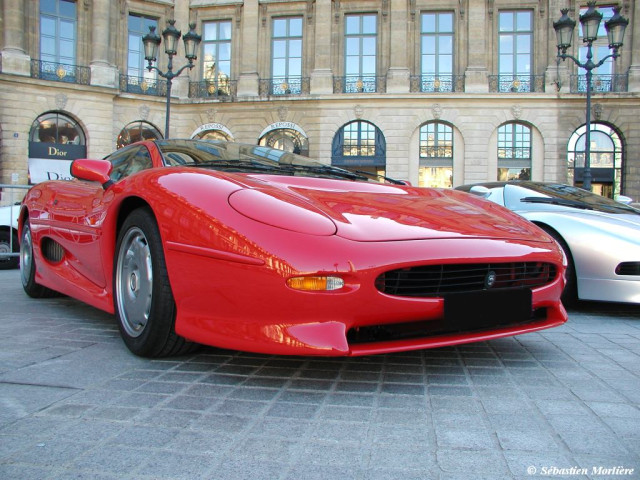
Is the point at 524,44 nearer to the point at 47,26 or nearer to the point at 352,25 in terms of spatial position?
the point at 352,25

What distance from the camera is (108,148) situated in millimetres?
23281

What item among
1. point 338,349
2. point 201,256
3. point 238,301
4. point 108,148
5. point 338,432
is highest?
point 108,148

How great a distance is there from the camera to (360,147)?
23656 mm

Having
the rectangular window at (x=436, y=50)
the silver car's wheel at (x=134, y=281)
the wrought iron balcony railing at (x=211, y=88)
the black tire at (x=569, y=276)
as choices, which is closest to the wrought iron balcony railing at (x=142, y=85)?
the wrought iron balcony railing at (x=211, y=88)

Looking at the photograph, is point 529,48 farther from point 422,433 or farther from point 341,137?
point 422,433

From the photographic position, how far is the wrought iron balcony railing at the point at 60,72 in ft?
72.8

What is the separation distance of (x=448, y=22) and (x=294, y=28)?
22.3ft

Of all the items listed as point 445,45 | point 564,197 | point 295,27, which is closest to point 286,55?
point 295,27

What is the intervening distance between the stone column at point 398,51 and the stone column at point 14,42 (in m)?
14.7

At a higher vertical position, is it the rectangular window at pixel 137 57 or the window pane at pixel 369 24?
the window pane at pixel 369 24

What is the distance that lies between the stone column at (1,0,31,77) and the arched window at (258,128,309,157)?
9.75 m

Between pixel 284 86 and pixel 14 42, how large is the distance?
35.3ft

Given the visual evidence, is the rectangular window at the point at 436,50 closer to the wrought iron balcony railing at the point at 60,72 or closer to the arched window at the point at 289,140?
the arched window at the point at 289,140

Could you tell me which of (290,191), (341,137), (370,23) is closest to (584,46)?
(370,23)
